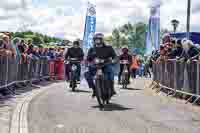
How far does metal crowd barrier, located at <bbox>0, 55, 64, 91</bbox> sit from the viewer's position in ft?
54.1

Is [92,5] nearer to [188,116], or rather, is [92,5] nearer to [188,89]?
[188,89]

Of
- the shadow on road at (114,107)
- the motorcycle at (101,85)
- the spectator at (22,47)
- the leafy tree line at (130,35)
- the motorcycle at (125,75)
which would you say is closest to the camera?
the shadow on road at (114,107)

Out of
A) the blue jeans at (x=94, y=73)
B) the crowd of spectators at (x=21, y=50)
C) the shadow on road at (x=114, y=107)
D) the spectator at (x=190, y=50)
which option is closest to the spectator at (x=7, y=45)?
the crowd of spectators at (x=21, y=50)

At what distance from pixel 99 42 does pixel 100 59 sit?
0.47 metres

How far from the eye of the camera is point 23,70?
67.2ft

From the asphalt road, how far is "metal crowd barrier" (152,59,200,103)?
29.6 inches

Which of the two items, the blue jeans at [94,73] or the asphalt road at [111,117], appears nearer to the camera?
the asphalt road at [111,117]

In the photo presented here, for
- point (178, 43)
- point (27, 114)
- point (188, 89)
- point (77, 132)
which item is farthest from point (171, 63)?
point (77, 132)

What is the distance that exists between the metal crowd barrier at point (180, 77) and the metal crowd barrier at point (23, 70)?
5466 millimetres

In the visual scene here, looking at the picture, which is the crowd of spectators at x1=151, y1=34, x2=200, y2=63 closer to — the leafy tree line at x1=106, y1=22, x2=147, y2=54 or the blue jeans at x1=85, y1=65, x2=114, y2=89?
the blue jeans at x1=85, y1=65, x2=114, y2=89

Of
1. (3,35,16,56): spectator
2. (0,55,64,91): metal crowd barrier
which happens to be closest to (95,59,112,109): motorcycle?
(0,55,64,91): metal crowd barrier

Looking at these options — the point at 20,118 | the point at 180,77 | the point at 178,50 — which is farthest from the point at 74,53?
the point at 20,118

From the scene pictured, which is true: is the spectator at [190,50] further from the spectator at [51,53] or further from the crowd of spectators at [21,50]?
the spectator at [51,53]

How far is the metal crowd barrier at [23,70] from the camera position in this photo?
54.1 ft
